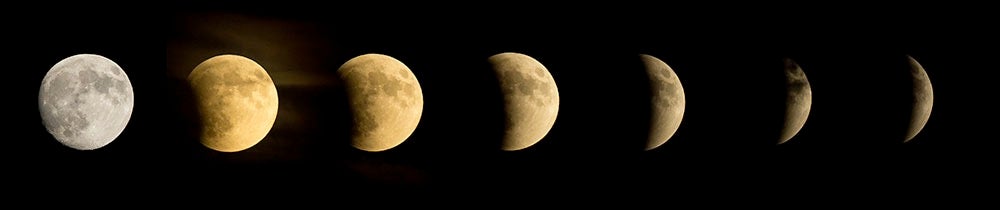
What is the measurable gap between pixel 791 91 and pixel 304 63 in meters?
2.20

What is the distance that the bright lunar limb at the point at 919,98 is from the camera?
3.92 meters

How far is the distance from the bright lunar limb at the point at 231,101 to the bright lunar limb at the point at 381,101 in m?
0.31

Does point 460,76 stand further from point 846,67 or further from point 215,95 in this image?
point 846,67

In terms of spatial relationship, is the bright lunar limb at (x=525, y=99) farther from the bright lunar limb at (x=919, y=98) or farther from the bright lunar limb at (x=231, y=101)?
the bright lunar limb at (x=919, y=98)

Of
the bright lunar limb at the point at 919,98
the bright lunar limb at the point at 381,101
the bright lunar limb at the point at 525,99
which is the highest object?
the bright lunar limb at the point at 919,98

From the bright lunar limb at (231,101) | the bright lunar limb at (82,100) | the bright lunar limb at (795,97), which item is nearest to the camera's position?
the bright lunar limb at (82,100)

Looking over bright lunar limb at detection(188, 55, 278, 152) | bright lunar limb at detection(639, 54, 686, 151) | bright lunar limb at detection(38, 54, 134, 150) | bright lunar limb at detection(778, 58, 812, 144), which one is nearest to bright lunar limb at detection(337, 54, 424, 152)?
bright lunar limb at detection(188, 55, 278, 152)

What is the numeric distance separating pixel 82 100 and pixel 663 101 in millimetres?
2152

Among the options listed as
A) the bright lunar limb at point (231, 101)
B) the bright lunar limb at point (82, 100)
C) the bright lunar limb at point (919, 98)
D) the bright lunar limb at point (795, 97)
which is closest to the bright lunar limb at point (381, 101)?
the bright lunar limb at point (231, 101)

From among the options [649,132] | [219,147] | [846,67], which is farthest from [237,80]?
[846,67]

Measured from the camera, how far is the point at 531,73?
3.11 metres

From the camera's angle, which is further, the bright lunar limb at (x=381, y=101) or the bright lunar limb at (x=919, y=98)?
the bright lunar limb at (x=919, y=98)

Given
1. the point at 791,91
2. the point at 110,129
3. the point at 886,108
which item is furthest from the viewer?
the point at 886,108

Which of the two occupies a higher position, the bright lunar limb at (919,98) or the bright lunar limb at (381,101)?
the bright lunar limb at (919,98)
